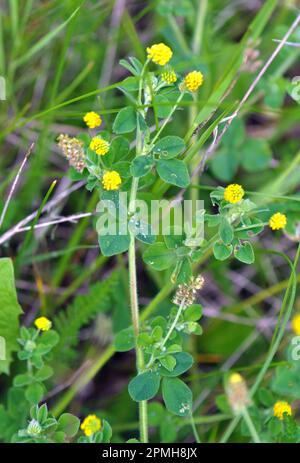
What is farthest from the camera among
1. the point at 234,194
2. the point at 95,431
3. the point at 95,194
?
the point at 95,194

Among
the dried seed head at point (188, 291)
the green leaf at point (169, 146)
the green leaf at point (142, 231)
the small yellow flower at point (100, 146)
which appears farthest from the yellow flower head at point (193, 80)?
the dried seed head at point (188, 291)

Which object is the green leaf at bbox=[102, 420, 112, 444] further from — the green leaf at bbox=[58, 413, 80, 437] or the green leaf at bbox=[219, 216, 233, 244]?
the green leaf at bbox=[219, 216, 233, 244]

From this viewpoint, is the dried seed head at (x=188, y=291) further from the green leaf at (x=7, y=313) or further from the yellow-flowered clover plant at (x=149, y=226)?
the green leaf at (x=7, y=313)

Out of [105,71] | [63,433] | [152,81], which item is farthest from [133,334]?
[105,71]

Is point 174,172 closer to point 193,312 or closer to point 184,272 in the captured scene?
point 184,272

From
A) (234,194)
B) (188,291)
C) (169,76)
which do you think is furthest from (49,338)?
(169,76)

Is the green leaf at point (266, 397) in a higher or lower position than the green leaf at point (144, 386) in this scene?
higher
